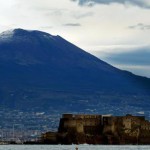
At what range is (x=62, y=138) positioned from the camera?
140125 millimetres

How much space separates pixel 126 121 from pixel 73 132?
1035 cm

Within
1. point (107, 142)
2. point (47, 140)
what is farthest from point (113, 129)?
point (47, 140)

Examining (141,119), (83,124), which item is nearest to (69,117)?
(83,124)

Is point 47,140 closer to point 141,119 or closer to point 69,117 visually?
point 69,117

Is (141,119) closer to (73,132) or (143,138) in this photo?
(143,138)

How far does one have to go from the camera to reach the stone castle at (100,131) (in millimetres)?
140000

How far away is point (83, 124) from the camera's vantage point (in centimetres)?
14212

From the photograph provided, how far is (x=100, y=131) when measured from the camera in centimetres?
14312

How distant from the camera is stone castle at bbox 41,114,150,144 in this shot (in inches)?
5512

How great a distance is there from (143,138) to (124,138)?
4866mm

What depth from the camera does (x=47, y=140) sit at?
468 feet

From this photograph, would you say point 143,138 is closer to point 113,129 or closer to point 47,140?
point 113,129

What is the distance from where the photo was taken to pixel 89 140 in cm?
14175

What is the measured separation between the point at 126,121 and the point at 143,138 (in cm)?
525
